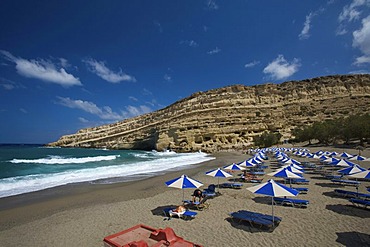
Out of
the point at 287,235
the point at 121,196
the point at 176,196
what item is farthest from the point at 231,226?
the point at 121,196

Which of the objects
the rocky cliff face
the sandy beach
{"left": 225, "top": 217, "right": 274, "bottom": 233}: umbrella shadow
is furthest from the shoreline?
the rocky cliff face

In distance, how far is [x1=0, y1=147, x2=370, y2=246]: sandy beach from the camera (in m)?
6.56

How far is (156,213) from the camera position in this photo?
9.10m

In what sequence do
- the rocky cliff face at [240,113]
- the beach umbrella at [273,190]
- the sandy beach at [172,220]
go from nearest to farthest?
the sandy beach at [172,220] < the beach umbrella at [273,190] < the rocky cliff face at [240,113]

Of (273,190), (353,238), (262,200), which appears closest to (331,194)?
(262,200)

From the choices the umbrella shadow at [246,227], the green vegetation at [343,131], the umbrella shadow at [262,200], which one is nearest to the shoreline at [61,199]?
the umbrella shadow at [262,200]

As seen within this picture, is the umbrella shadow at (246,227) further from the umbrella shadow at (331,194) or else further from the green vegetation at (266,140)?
the green vegetation at (266,140)

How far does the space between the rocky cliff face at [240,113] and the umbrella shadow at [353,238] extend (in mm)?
47197

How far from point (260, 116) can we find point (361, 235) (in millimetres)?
60654

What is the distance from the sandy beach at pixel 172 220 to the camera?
21.5 ft

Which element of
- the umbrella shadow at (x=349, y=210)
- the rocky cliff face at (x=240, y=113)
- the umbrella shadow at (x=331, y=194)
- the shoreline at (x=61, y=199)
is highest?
the rocky cliff face at (x=240, y=113)

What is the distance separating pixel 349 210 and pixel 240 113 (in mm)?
55365

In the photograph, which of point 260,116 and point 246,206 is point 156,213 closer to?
point 246,206

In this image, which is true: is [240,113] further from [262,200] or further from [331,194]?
[262,200]
